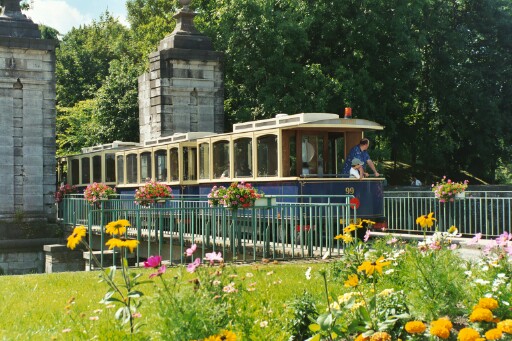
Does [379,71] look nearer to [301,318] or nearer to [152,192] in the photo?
[152,192]

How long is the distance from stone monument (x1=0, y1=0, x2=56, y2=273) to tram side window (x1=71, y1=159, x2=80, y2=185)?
4.78 m

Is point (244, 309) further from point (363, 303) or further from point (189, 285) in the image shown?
point (363, 303)

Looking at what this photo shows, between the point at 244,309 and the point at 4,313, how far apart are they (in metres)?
3.75

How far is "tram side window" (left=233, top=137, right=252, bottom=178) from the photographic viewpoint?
20.1 meters

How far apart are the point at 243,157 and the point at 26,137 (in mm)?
8764


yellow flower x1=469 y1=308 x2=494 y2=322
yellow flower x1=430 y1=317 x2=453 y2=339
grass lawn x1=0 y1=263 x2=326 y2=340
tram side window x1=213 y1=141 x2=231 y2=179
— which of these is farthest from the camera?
tram side window x1=213 y1=141 x2=231 y2=179

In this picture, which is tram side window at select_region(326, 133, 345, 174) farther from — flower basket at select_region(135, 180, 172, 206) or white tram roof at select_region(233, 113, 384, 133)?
flower basket at select_region(135, 180, 172, 206)

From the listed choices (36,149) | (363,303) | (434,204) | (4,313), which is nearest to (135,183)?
(36,149)

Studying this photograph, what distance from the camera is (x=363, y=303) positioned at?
6.84 meters

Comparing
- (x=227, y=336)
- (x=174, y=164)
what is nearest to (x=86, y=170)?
(x=174, y=164)


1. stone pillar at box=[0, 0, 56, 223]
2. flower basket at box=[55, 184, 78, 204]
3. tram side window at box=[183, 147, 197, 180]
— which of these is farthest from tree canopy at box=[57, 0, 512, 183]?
stone pillar at box=[0, 0, 56, 223]

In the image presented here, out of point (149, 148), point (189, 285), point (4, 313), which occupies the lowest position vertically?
point (4, 313)

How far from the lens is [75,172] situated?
31.7m

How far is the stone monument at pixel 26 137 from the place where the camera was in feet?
83.8
